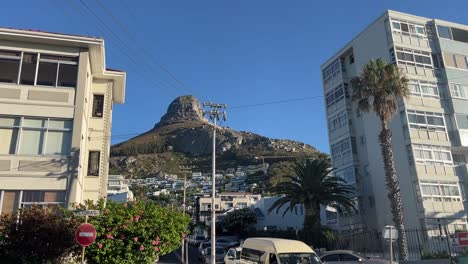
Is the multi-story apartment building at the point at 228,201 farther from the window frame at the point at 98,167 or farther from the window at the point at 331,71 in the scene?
the window frame at the point at 98,167

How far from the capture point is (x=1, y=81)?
21594 millimetres

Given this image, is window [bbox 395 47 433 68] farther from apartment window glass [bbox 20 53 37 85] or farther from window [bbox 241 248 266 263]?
apartment window glass [bbox 20 53 37 85]

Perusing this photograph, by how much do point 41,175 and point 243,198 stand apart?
310 ft

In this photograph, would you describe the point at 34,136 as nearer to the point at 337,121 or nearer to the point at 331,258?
the point at 331,258

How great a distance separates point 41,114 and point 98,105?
6.72 m

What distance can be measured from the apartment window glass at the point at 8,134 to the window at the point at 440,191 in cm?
2904

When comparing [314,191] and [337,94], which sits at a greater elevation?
[337,94]

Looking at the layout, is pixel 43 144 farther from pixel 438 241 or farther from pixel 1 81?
pixel 438 241

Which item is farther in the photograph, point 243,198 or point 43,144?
point 243,198

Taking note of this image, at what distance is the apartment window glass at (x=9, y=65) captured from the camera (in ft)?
70.7

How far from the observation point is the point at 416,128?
3688 centimetres

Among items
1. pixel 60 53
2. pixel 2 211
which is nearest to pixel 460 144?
pixel 60 53

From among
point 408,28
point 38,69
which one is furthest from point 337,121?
point 38,69

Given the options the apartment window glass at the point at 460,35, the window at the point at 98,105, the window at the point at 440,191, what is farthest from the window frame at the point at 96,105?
the apartment window glass at the point at 460,35
